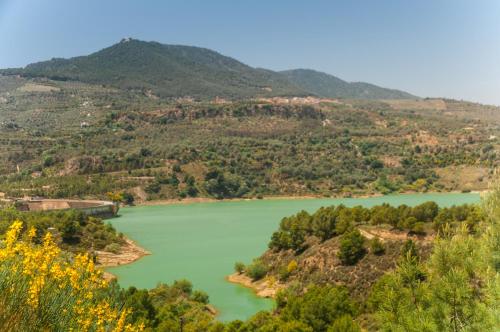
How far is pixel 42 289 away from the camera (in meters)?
6.15

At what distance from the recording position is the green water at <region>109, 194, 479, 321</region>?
30938 mm

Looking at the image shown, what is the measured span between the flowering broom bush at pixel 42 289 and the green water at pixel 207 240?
19.4 metres

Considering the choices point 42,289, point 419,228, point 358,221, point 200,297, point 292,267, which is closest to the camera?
point 42,289

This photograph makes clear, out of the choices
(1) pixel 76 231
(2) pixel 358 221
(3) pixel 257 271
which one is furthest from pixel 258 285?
(1) pixel 76 231

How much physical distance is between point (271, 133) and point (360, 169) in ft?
99.9

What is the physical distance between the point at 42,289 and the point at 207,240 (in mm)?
44363

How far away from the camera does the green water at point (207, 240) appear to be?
30938mm

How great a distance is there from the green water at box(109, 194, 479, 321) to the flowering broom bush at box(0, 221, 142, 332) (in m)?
19.4

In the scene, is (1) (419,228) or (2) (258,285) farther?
(2) (258,285)

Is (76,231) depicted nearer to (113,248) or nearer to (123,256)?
(113,248)

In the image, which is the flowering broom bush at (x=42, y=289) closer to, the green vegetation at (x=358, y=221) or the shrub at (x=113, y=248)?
the green vegetation at (x=358, y=221)

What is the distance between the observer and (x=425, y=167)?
99.8 m

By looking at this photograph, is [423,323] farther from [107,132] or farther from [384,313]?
[107,132]

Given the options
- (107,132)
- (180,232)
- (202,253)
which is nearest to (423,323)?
(202,253)
